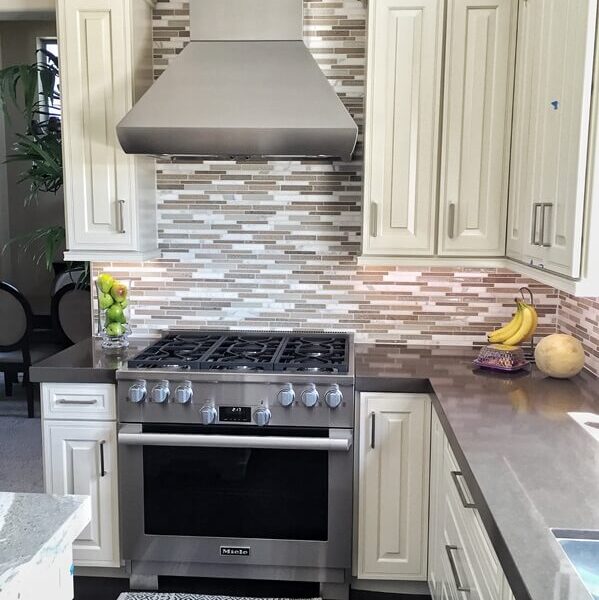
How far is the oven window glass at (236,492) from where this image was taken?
8.50ft

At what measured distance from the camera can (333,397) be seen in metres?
2.51

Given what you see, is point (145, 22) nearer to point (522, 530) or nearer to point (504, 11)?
point (504, 11)

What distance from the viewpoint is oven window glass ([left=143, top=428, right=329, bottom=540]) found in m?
2.59

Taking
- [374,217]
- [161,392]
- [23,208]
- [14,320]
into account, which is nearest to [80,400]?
[161,392]

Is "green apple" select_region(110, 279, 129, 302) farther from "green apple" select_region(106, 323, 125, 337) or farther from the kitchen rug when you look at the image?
the kitchen rug

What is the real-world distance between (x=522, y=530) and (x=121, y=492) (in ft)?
5.63

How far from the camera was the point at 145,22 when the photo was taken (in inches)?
117

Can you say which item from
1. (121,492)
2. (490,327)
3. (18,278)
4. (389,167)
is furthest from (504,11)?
(18,278)

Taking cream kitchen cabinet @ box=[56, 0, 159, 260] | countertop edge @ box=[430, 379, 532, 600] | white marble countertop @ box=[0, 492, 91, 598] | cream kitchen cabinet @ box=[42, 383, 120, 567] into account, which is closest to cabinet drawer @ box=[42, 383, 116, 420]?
cream kitchen cabinet @ box=[42, 383, 120, 567]

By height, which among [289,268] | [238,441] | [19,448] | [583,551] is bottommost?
[19,448]

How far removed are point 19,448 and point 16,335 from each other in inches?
34.4

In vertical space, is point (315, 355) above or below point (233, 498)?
above

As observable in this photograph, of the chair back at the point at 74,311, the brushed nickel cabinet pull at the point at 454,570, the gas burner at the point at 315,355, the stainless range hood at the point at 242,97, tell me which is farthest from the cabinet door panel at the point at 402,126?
the chair back at the point at 74,311

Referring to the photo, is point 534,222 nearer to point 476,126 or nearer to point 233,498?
point 476,126
